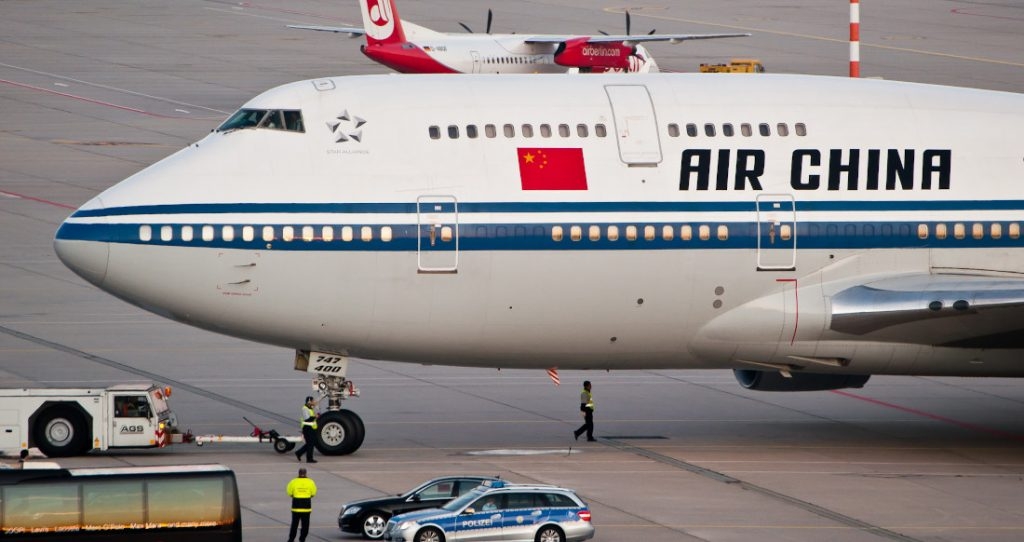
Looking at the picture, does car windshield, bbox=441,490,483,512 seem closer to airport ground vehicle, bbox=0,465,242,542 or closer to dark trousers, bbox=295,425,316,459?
airport ground vehicle, bbox=0,465,242,542

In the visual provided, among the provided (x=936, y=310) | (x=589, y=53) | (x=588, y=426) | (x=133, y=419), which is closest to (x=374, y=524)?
(x=133, y=419)

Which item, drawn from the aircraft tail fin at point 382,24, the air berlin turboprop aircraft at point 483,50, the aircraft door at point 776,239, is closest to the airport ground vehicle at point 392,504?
the aircraft door at point 776,239

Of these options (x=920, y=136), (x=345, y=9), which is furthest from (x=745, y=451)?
(x=345, y=9)

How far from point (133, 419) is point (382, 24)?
54041 millimetres

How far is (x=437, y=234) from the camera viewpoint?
102 feet

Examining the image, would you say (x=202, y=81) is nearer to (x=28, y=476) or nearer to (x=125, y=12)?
(x=125, y=12)

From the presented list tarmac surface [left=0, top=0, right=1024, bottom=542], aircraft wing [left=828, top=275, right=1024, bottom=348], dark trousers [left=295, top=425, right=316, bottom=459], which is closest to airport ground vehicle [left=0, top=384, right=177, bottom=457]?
tarmac surface [left=0, top=0, right=1024, bottom=542]

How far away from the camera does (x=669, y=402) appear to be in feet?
131

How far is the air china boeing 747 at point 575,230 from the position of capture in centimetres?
3091

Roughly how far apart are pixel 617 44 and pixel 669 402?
5171 centimetres

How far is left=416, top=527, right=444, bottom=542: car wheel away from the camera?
1025 inches

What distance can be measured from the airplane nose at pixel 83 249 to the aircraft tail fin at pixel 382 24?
54.2m

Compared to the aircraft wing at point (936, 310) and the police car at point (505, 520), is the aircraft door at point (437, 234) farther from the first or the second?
the aircraft wing at point (936, 310)

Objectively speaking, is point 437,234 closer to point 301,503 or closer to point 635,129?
point 635,129
